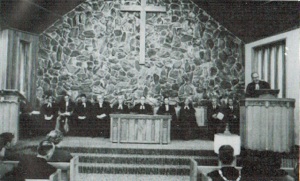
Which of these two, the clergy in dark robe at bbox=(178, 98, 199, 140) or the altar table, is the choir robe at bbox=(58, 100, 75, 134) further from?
the clergy in dark robe at bbox=(178, 98, 199, 140)

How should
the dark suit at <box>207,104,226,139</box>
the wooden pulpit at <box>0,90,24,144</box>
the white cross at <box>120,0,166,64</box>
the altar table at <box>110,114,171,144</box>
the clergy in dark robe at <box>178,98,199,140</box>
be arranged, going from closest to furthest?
the wooden pulpit at <box>0,90,24,144</box>
the altar table at <box>110,114,171,144</box>
the dark suit at <box>207,104,226,139</box>
the clergy in dark robe at <box>178,98,199,140</box>
the white cross at <box>120,0,166,64</box>

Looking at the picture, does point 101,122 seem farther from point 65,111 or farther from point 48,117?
point 48,117

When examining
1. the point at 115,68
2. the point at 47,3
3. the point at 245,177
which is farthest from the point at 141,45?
the point at 245,177

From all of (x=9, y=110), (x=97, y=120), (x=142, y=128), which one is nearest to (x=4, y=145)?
(x=9, y=110)

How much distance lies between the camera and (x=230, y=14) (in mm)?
9562

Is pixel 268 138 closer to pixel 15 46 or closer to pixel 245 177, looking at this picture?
pixel 245 177

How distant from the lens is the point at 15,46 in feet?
29.5

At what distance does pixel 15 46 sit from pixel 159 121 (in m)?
3.96

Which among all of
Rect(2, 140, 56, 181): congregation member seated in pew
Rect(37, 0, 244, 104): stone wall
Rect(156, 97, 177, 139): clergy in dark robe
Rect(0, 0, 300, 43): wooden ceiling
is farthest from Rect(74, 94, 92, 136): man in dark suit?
Rect(2, 140, 56, 181): congregation member seated in pew

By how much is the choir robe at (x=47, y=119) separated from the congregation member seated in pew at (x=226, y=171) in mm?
5574

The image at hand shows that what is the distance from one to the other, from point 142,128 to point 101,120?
1454 mm

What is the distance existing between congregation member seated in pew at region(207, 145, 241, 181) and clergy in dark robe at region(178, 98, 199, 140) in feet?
16.1

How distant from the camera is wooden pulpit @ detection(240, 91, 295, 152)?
6012mm

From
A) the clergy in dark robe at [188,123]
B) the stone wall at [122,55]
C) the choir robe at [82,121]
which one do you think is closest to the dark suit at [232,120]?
the clergy in dark robe at [188,123]
